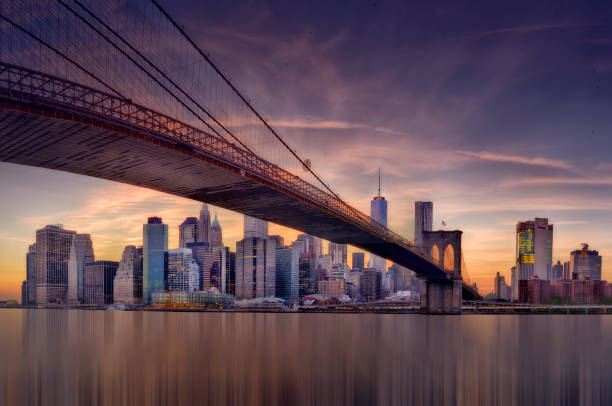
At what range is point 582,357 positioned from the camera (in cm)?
2686

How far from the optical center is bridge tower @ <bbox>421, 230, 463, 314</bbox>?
78.5 meters

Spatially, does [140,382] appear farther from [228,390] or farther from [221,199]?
[221,199]

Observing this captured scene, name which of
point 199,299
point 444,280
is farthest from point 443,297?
point 199,299

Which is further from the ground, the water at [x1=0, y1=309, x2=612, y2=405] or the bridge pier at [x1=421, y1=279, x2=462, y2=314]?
the water at [x1=0, y1=309, x2=612, y2=405]

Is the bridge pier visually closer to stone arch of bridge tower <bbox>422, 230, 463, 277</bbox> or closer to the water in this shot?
stone arch of bridge tower <bbox>422, 230, 463, 277</bbox>

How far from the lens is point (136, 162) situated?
105 ft

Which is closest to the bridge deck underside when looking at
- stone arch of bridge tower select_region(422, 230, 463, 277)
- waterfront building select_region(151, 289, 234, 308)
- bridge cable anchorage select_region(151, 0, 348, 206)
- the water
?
bridge cable anchorage select_region(151, 0, 348, 206)

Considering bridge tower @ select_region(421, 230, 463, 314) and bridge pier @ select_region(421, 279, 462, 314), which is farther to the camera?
bridge tower @ select_region(421, 230, 463, 314)

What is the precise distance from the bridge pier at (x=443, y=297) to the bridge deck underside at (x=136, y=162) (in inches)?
1390

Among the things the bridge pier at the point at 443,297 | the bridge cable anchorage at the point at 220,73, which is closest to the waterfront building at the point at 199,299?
the bridge pier at the point at 443,297

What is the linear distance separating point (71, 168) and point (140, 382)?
19335 mm

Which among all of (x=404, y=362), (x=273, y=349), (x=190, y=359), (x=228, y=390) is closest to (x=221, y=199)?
(x=273, y=349)

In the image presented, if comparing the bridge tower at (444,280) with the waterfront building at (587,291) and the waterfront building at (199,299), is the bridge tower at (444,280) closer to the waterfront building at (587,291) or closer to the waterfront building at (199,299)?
the waterfront building at (199,299)

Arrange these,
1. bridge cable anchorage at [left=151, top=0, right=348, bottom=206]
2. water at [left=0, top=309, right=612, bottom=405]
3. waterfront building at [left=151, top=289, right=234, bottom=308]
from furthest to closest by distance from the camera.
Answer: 1. waterfront building at [left=151, top=289, right=234, bottom=308]
2. bridge cable anchorage at [left=151, top=0, right=348, bottom=206]
3. water at [left=0, top=309, right=612, bottom=405]
